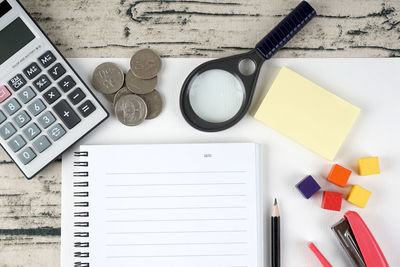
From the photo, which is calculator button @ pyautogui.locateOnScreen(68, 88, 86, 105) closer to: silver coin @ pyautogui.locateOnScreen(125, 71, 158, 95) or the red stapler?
silver coin @ pyautogui.locateOnScreen(125, 71, 158, 95)

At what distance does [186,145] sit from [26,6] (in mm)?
304

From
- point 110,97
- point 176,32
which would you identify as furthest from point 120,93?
point 176,32

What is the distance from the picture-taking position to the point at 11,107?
54 cm

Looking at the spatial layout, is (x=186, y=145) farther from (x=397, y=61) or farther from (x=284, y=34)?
(x=397, y=61)

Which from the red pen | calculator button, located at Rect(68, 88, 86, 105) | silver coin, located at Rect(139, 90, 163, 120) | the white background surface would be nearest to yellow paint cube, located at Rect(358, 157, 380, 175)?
the white background surface

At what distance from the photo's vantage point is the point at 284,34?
56 cm

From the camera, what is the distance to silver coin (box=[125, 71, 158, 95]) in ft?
1.87

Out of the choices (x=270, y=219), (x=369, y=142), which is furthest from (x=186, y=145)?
(x=369, y=142)

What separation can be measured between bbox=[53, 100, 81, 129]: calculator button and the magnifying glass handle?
0.88ft

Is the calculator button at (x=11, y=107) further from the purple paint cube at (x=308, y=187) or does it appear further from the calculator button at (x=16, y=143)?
the purple paint cube at (x=308, y=187)

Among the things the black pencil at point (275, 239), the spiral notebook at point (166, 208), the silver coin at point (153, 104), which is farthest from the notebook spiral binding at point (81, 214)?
the black pencil at point (275, 239)

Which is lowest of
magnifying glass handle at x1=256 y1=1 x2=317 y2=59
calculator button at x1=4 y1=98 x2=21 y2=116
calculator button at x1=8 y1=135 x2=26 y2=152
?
magnifying glass handle at x1=256 y1=1 x2=317 y2=59

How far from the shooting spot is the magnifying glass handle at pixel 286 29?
0.56 meters

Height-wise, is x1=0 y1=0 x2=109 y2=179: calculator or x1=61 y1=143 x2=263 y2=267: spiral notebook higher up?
x1=0 y1=0 x2=109 y2=179: calculator
